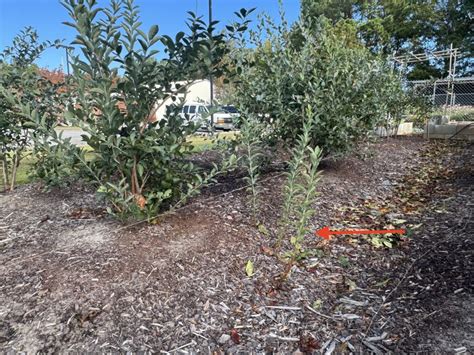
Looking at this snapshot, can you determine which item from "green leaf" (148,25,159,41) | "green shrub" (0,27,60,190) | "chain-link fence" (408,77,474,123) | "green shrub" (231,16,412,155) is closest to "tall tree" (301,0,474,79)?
"chain-link fence" (408,77,474,123)

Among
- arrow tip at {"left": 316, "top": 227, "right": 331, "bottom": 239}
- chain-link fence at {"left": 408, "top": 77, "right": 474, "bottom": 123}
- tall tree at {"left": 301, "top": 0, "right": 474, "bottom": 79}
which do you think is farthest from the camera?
tall tree at {"left": 301, "top": 0, "right": 474, "bottom": 79}

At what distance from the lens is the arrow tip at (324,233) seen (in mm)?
2397

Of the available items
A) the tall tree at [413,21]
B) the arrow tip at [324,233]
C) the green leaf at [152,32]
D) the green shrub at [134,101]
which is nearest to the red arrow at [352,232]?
the arrow tip at [324,233]

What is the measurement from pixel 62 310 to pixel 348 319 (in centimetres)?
130

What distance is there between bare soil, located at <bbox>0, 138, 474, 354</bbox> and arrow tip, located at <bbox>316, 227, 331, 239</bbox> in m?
0.07

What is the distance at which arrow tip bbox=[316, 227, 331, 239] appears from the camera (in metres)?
2.40

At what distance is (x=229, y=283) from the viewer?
1.81m

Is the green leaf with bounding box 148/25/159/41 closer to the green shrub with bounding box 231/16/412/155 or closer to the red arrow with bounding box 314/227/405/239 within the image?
the green shrub with bounding box 231/16/412/155

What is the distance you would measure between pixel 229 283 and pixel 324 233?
2.99 ft

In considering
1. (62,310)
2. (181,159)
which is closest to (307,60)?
(181,159)

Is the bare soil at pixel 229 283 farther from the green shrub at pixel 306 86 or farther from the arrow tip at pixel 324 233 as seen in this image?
the green shrub at pixel 306 86

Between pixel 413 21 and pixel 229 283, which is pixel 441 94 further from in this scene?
pixel 413 21

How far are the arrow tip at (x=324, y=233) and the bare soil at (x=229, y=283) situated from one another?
0.07 metres

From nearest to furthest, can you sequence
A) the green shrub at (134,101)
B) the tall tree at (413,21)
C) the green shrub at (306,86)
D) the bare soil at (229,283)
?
1. the bare soil at (229,283)
2. the green shrub at (134,101)
3. the green shrub at (306,86)
4. the tall tree at (413,21)
